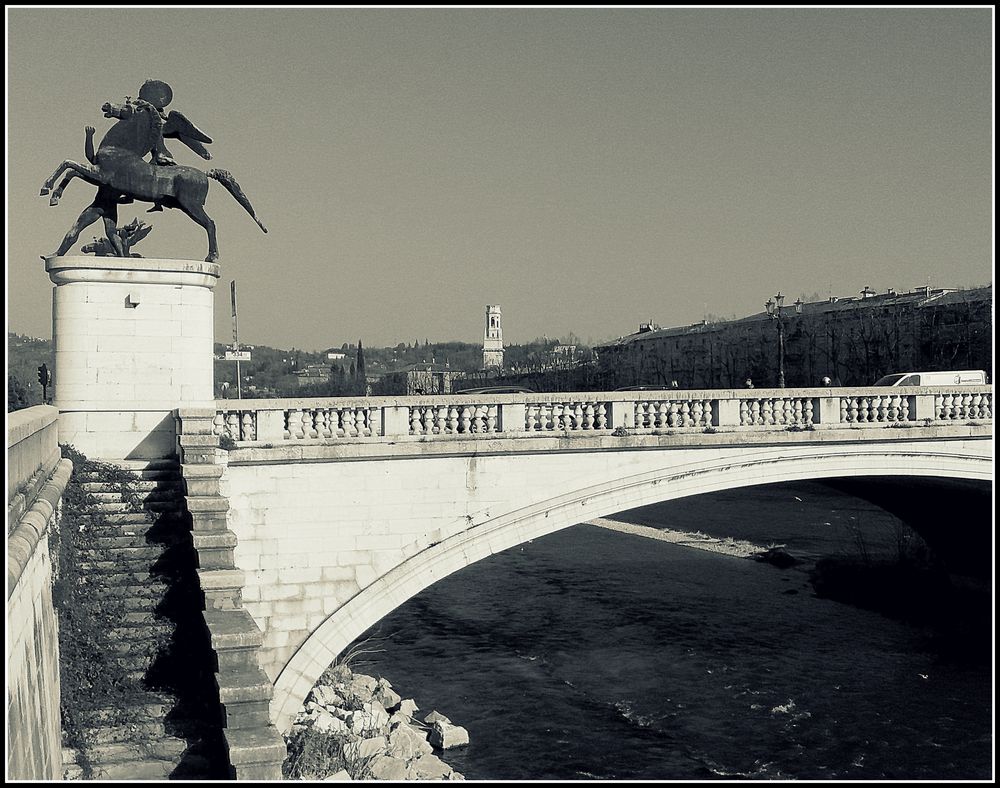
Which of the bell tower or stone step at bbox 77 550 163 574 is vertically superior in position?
the bell tower

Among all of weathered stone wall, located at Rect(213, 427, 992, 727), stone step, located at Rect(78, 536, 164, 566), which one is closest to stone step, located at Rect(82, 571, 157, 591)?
stone step, located at Rect(78, 536, 164, 566)

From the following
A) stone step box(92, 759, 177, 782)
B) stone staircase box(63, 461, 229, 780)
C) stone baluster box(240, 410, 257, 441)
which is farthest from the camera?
stone baluster box(240, 410, 257, 441)

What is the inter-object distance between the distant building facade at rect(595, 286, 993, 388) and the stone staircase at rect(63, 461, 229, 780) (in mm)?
27757

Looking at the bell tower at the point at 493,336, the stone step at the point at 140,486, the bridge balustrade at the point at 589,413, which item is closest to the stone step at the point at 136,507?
the stone step at the point at 140,486

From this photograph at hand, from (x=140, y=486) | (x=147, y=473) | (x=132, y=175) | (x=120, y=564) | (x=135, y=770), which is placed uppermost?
(x=132, y=175)

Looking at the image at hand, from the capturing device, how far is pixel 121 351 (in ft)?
41.7

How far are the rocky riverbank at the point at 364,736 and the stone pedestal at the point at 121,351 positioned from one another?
4145 millimetres

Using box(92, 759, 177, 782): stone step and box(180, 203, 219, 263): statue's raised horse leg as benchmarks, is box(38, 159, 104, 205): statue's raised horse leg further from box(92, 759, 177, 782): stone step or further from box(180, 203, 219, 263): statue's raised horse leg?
box(92, 759, 177, 782): stone step

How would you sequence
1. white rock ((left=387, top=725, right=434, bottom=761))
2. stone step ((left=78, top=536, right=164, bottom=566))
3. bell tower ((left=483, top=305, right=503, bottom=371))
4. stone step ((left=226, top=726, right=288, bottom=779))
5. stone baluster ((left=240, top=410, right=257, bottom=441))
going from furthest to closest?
bell tower ((left=483, top=305, right=503, bottom=371)) → white rock ((left=387, top=725, right=434, bottom=761)) → stone baluster ((left=240, top=410, right=257, bottom=441)) → stone step ((left=78, top=536, right=164, bottom=566)) → stone step ((left=226, top=726, right=288, bottom=779))

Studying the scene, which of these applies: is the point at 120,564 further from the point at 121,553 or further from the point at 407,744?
the point at 407,744

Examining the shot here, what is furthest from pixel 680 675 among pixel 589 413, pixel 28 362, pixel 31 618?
pixel 28 362

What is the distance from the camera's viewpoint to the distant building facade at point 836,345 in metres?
36.8

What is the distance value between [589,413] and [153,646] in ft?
22.3

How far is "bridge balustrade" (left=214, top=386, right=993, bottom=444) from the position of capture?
43.2ft
